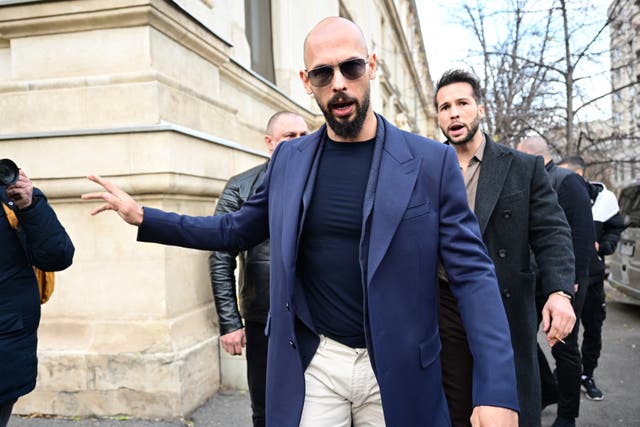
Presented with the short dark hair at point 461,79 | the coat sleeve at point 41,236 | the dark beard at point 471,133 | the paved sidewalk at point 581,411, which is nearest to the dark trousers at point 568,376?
the paved sidewalk at point 581,411

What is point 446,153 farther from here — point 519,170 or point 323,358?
point 519,170

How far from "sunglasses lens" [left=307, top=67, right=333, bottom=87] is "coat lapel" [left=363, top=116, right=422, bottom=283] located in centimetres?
27

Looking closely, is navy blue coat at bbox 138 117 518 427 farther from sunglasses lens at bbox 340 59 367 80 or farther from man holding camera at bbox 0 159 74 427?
man holding camera at bbox 0 159 74 427

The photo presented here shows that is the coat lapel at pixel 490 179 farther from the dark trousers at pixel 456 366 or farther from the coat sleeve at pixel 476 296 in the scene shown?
the coat sleeve at pixel 476 296

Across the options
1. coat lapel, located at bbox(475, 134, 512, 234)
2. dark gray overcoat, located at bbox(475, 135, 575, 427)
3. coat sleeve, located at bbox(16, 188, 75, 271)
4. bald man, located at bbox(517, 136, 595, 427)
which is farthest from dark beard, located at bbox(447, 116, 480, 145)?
coat sleeve, located at bbox(16, 188, 75, 271)

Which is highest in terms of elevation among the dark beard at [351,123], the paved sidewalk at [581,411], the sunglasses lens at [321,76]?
the sunglasses lens at [321,76]

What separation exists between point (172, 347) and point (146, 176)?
134 centimetres

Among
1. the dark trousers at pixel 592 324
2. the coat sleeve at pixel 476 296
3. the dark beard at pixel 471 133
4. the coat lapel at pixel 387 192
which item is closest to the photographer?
the coat sleeve at pixel 476 296

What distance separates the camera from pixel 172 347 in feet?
14.1

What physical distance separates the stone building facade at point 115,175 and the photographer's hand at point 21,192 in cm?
172

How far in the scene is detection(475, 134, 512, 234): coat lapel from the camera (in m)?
2.75

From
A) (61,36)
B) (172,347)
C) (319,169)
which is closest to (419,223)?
(319,169)

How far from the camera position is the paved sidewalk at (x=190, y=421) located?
13.6ft

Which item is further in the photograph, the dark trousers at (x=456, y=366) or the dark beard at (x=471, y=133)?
the dark beard at (x=471, y=133)
